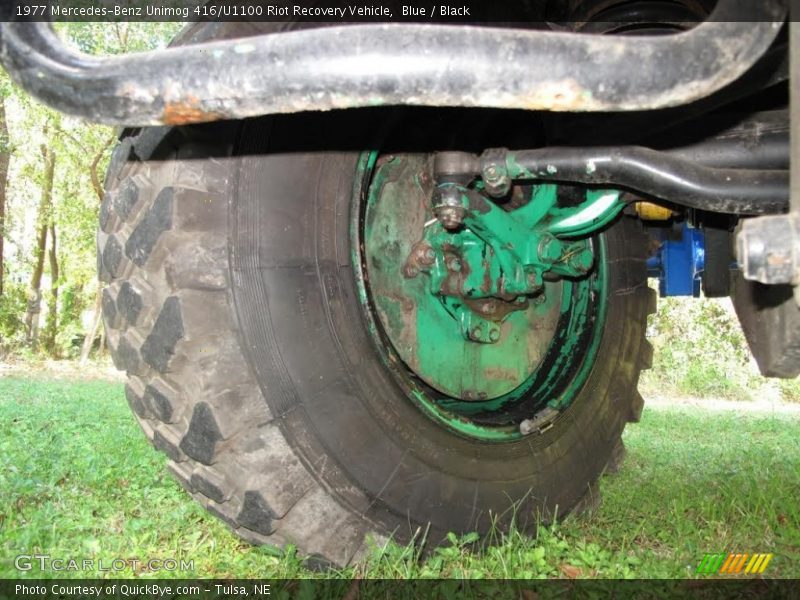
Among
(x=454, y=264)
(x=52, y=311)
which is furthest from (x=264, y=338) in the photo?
Result: (x=52, y=311)

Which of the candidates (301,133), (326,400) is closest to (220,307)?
(326,400)

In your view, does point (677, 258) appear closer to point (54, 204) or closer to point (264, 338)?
point (264, 338)

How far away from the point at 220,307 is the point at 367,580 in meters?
0.69

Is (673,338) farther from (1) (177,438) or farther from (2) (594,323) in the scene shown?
(1) (177,438)

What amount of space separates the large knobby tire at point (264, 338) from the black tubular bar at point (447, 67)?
19.6 inches

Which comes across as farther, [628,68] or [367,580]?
[367,580]

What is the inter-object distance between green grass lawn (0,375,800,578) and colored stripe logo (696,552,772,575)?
0.03 meters

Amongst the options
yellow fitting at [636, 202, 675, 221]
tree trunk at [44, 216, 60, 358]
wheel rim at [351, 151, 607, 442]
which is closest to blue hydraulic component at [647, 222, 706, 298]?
wheel rim at [351, 151, 607, 442]

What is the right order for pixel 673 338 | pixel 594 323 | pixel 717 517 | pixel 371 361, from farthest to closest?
pixel 673 338 < pixel 594 323 < pixel 717 517 < pixel 371 361

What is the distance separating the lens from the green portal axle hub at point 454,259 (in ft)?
5.79

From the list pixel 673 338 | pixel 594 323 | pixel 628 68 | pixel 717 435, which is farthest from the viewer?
pixel 673 338

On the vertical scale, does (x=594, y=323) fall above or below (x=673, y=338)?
above

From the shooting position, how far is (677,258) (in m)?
2.64

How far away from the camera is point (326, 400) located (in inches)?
54.9
